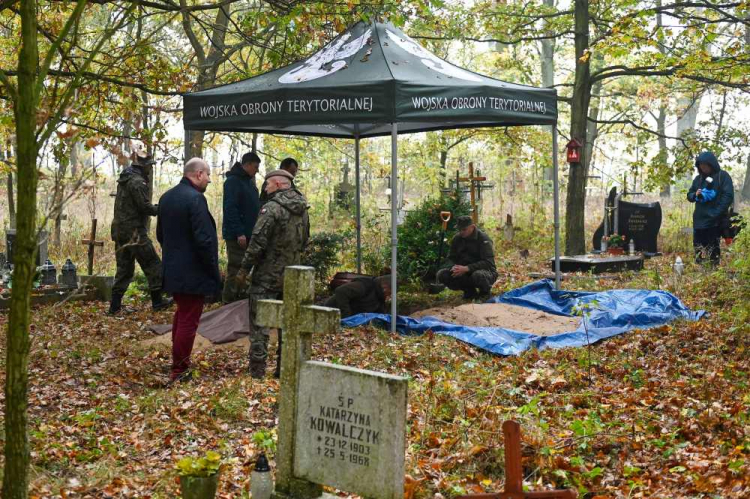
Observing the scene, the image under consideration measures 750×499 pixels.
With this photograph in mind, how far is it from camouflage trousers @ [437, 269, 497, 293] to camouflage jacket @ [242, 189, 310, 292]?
402cm

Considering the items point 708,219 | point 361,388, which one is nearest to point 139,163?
point 361,388

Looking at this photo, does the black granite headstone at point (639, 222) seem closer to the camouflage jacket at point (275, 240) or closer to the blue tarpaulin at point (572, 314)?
the blue tarpaulin at point (572, 314)

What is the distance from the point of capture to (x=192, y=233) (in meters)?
7.20

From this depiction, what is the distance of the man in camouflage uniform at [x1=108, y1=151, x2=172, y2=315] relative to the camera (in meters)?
10.4

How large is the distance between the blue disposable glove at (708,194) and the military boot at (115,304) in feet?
27.8

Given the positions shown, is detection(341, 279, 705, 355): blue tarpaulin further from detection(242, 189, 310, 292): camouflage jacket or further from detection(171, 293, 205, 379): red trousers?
detection(171, 293, 205, 379): red trousers

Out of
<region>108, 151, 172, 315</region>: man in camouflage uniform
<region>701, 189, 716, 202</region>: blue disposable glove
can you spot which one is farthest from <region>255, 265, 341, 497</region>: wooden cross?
<region>701, 189, 716, 202</region>: blue disposable glove

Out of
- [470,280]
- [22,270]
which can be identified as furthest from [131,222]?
[22,270]

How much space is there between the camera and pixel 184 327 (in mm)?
7324

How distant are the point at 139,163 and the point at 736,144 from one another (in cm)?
1187

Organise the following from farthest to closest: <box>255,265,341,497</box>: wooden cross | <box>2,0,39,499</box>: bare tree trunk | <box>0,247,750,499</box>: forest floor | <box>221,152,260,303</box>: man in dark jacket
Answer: <box>221,152,260,303</box>: man in dark jacket → <box>0,247,750,499</box>: forest floor → <box>255,265,341,497</box>: wooden cross → <box>2,0,39,499</box>: bare tree trunk

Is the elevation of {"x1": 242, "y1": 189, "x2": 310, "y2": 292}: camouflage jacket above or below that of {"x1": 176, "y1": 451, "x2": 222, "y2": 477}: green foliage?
above

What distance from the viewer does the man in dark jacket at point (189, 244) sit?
712 centimetres

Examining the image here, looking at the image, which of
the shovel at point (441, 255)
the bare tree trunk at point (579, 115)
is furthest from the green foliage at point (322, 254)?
the bare tree trunk at point (579, 115)
